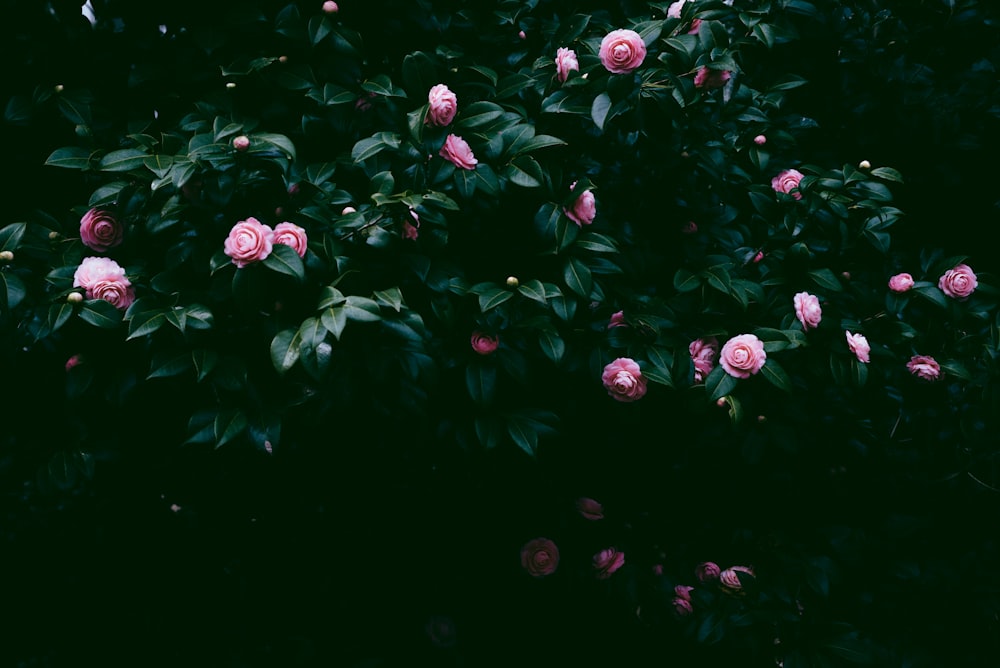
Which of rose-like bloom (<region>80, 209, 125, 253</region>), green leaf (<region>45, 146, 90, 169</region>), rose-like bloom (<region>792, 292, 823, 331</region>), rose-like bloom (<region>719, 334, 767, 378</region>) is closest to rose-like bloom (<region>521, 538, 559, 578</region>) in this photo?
rose-like bloom (<region>719, 334, 767, 378</region>)

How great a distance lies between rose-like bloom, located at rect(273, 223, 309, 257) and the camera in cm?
118

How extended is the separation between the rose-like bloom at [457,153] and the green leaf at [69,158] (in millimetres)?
641

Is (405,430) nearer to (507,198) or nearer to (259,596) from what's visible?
(507,198)

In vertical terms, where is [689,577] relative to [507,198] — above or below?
below

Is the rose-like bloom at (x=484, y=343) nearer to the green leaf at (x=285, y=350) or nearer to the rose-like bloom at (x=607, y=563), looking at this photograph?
the green leaf at (x=285, y=350)

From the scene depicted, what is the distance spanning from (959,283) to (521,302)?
1.18 metres

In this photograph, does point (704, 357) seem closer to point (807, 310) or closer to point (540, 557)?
point (807, 310)

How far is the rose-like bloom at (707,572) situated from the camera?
188 centimetres

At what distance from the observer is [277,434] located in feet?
4.00

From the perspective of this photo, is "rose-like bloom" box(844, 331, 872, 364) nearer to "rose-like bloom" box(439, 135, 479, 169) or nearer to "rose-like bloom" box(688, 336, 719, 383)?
"rose-like bloom" box(688, 336, 719, 383)

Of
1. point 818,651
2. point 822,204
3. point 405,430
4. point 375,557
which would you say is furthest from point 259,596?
point 822,204

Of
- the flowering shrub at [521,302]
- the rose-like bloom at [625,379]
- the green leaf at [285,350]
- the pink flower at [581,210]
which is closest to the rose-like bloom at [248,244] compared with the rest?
the flowering shrub at [521,302]

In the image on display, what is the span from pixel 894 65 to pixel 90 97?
2.29m

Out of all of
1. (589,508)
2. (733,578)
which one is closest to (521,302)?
(589,508)
